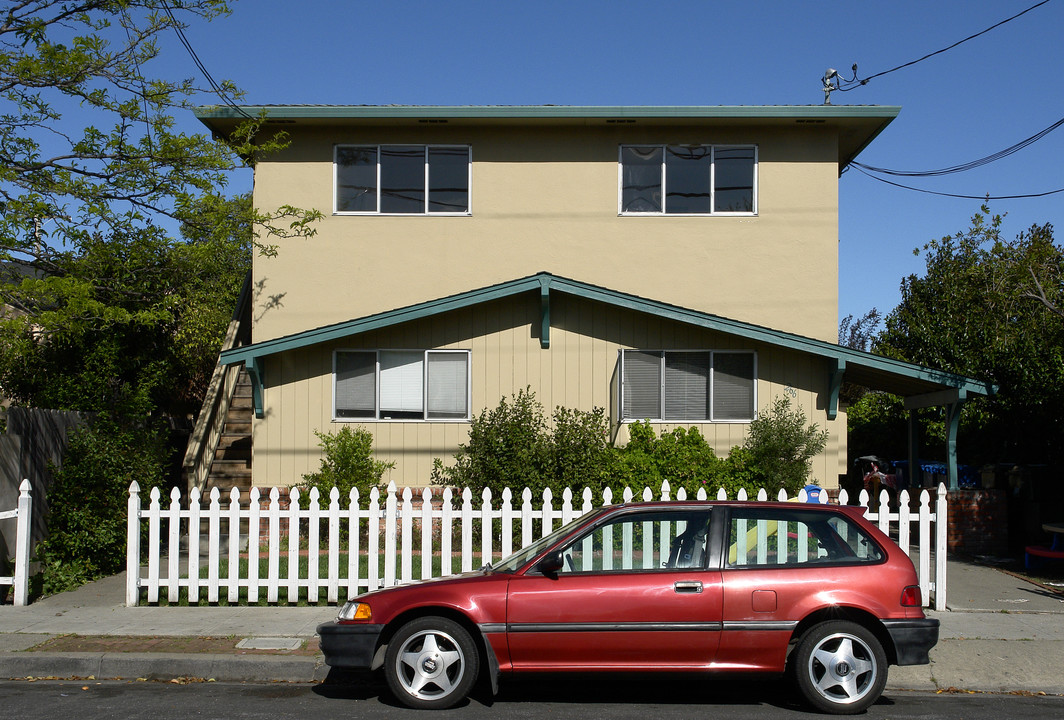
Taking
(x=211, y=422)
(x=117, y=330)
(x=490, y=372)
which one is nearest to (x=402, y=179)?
(x=490, y=372)

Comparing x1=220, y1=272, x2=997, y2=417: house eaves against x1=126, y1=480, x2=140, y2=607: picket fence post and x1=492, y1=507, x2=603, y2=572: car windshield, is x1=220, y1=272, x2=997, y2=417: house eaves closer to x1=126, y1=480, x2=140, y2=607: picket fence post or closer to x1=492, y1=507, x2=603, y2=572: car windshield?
x1=126, y1=480, x2=140, y2=607: picket fence post

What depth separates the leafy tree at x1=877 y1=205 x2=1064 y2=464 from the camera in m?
14.0

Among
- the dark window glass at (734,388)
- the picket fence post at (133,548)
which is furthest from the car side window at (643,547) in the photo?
the dark window glass at (734,388)

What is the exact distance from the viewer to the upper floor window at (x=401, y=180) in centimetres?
1619

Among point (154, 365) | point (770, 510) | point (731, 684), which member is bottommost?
point (731, 684)

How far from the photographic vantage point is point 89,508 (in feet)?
37.5

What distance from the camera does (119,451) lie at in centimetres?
1186

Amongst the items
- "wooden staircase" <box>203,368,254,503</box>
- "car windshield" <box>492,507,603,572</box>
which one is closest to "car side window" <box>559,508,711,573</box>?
"car windshield" <box>492,507,603,572</box>

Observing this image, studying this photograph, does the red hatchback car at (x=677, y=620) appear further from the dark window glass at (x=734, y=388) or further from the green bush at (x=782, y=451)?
the dark window glass at (x=734, y=388)

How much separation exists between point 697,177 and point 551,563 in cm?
1076

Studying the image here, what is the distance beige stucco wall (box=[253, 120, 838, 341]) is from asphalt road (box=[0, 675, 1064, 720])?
30.1ft

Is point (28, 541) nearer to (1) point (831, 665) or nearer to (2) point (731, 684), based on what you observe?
(2) point (731, 684)

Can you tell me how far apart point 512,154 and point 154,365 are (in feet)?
21.7

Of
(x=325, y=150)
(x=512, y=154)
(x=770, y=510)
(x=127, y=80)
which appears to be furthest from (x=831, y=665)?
(x=325, y=150)
